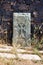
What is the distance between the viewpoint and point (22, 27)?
605 centimetres

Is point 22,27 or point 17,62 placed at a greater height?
point 22,27

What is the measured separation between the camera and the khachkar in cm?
601

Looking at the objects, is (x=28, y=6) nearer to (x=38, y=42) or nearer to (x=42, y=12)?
(x=42, y=12)

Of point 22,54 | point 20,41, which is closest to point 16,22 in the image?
point 20,41

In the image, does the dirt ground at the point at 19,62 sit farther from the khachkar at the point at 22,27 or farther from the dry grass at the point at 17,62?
the khachkar at the point at 22,27

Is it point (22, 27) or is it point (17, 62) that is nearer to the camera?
Answer: point (17, 62)

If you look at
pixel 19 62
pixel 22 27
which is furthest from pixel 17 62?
pixel 22 27

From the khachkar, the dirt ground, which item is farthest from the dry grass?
the khachkar

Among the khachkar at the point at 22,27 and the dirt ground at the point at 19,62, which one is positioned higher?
the khachkar at the point at 22,27

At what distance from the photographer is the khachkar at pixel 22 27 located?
19.7ft

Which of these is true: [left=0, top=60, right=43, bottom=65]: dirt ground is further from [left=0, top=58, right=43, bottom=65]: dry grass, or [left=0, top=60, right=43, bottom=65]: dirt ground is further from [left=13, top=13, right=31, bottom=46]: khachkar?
[left=13, top=13, right=31, bottom=46]: khachkar

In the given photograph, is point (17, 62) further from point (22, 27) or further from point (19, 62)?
point (22, 27)

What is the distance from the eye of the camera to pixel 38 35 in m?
6.25

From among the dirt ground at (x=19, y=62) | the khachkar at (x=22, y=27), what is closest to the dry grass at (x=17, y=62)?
the dirt ground at (x=19, y=62)
